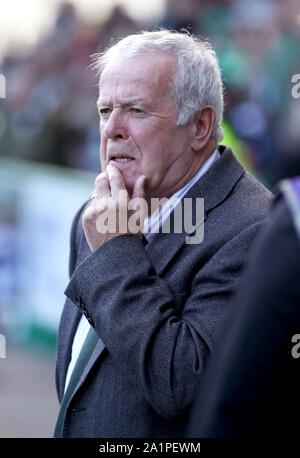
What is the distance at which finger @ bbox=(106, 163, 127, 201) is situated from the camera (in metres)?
2.36

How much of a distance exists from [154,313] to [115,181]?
0.46 metres

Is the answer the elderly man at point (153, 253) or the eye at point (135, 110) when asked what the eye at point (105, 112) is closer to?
the elderly man at point (153, 253)

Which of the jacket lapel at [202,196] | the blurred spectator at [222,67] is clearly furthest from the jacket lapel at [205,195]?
the blurred spectator at [222,67]

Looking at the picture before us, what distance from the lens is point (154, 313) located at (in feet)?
7.02

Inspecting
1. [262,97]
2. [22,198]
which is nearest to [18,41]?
[22,198]

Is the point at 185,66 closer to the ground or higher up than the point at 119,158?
higher up

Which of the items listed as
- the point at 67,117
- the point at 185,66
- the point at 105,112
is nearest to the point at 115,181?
the point at 105,112

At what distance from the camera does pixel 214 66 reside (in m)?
2.51

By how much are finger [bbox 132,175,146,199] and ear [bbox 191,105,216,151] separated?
0.72 feet

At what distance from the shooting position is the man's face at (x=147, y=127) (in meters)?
2.44

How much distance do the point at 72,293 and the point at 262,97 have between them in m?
4.30

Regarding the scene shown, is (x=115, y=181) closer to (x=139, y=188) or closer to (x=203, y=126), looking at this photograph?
(x=139, y=188)

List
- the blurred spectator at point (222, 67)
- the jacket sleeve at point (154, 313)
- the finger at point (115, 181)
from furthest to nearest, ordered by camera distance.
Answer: the blurred spectator at point (222, 67), the finger at point (115, 181), the jacket sleeve at point (154, 313)

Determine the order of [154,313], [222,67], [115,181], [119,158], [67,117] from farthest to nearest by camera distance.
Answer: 1. [67,117]
2. [222,67]
3. [119,158]
4. [115,181]
5. [154,313]
